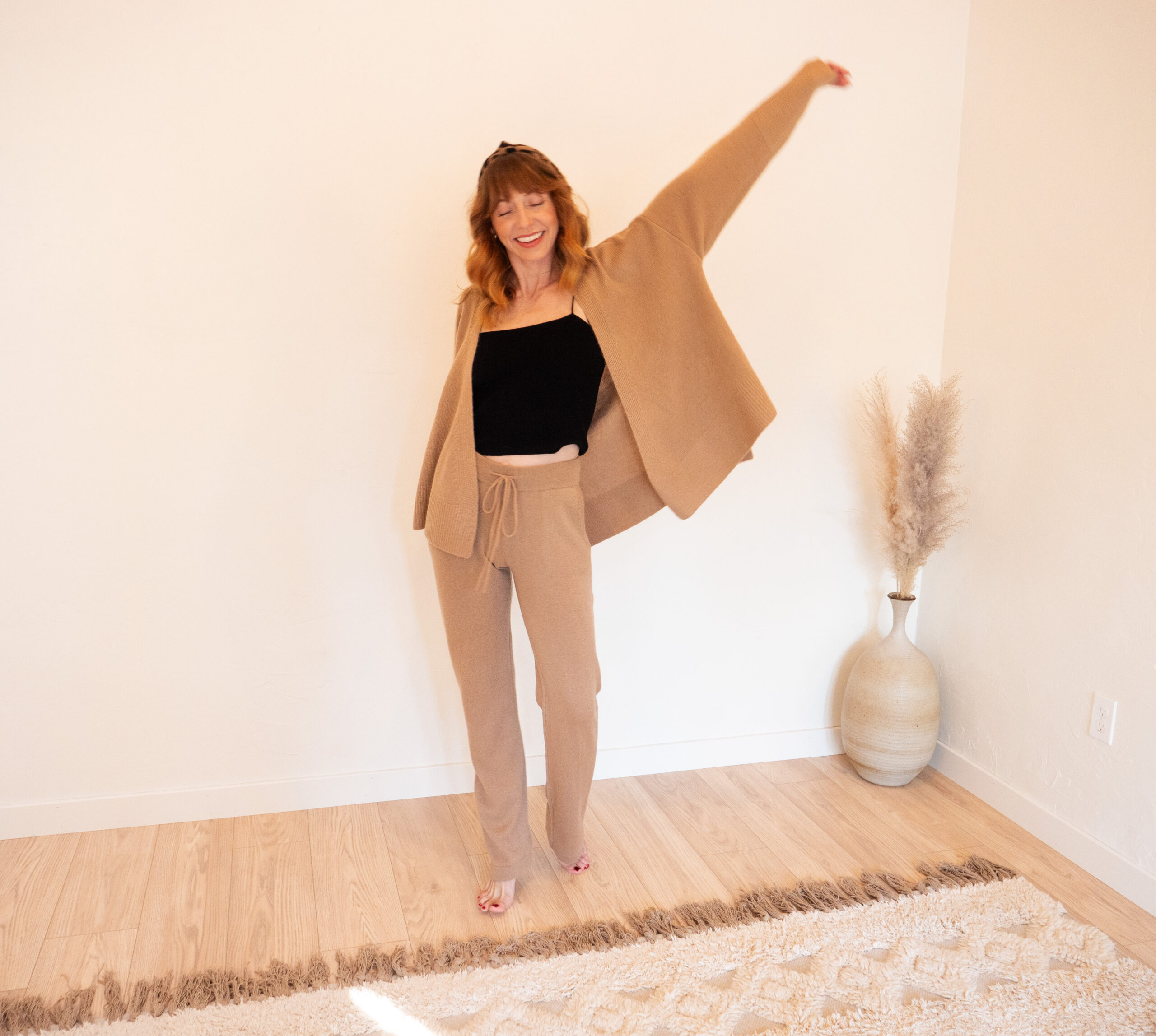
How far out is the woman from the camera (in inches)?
65.1

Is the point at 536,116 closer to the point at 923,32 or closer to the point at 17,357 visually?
the point at 923,32

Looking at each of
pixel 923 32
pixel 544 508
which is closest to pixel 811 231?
pixel 923 32

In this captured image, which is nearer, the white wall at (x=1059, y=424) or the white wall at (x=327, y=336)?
the white wall at (x=1059, y=424)

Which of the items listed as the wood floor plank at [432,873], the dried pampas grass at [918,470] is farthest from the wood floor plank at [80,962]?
→ the dried pampas grass at [918,470]

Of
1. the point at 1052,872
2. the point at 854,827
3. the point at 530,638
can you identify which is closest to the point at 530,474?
the point at 530,638

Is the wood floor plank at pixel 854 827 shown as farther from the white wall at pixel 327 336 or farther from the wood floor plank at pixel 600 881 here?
the wood floor plank at pixel 600 881

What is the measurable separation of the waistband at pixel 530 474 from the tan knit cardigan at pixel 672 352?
0.09 feet

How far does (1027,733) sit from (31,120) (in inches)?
104

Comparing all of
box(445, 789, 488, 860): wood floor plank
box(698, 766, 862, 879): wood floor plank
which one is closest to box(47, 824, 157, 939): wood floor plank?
box(445, 789, 488, 860): wood floor plank

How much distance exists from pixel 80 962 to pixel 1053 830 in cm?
206

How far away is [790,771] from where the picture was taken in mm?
2408

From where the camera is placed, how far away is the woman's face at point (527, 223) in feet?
5.35

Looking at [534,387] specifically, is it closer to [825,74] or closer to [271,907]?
[825,74]

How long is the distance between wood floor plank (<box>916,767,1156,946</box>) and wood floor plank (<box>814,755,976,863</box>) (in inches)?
1.9
